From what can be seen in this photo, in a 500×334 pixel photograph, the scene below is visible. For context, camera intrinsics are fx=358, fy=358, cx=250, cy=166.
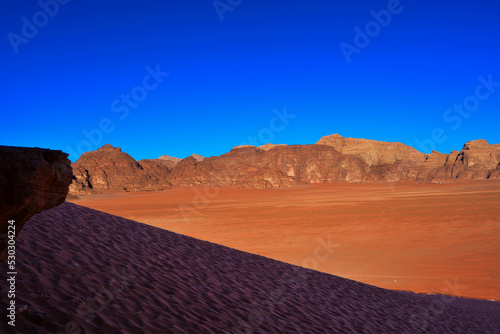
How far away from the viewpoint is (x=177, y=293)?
5934 millimetres

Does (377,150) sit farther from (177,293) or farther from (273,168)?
(177,293)

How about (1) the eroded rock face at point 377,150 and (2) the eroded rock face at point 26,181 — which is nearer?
(2) the eroded rock face at point 26,181

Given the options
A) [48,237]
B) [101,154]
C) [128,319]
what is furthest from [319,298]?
[101,154]

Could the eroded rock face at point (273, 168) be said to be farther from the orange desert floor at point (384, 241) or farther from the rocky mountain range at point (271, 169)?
the orange desert floor at point (384, 241)

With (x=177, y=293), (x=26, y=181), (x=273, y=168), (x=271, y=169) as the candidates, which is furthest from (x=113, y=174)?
(x=26, y=181)

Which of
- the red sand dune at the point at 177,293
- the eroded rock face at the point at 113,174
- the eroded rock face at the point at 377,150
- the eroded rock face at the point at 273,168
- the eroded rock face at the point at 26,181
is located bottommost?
the red sand dune at the point at 177,293

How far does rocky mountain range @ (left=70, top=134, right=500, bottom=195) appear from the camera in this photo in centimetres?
8806

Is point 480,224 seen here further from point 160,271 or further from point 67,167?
point 67,167

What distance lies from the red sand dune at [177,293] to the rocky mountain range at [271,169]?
240 feet

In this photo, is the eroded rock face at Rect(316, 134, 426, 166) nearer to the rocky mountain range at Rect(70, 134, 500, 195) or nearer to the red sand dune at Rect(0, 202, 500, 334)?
the rocky mountain range at Rect(70, 134, 500, 195)

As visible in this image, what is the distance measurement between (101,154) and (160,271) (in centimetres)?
9708

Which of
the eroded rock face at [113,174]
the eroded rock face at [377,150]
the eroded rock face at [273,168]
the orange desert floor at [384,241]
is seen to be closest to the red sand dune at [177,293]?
the orange desert floor at [384,241]

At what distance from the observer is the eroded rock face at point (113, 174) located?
84812mm

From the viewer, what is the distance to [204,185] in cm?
9025
